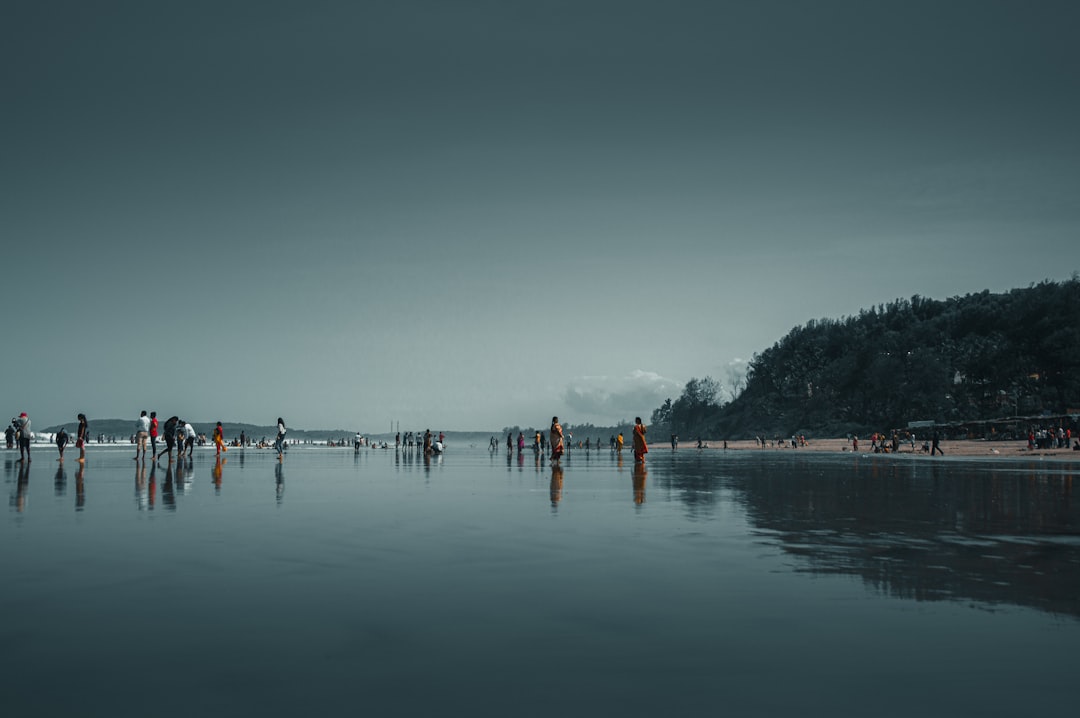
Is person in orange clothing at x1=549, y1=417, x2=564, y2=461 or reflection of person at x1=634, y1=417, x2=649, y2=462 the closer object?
reflection of person at x1=634, y1=417, x2=649, y2=462

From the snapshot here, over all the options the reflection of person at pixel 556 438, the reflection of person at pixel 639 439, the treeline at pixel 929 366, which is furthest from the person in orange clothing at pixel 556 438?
the treeline at pixel 929 366

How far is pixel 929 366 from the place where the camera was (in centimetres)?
11600

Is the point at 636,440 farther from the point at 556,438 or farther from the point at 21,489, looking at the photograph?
the point at 21,489

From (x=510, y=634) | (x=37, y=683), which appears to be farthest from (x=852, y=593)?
(x=37, y=683)

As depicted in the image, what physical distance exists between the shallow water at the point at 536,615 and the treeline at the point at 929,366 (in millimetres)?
108333

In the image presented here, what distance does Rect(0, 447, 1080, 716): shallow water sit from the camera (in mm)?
3961

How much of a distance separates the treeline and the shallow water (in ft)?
355

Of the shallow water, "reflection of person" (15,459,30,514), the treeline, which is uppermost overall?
the treeline

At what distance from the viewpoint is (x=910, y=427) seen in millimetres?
106750

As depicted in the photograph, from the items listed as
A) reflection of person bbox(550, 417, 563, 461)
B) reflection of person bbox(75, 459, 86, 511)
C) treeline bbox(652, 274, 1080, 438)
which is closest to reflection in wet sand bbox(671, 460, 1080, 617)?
reflection of person bbox(75, 459, 86, 511)

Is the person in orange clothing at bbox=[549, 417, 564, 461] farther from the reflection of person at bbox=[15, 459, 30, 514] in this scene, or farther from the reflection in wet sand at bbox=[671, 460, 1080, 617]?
the reflection of person at bbox=[15, 459, 30, 514]

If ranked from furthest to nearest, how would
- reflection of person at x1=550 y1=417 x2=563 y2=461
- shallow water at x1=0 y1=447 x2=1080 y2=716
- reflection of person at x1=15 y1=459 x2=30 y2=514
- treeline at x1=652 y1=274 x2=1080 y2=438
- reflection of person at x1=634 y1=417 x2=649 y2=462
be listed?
treeline at x1=652 y1=274 x2=1080 y2=438 → reflection of person at x1=550 y1=417 x2=563 y2=461 → reflection of person at x1=634 y1=417 x2=649 y2=462 → reflection of person at x1=15 y1=459 x2=30 y2=514 → shallow water at x1=0 y1=447 x2=1080 y2=716

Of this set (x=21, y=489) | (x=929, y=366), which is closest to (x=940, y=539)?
(x=21, y=489)

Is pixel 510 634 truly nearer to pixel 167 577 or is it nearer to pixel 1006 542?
pixel 167 577
